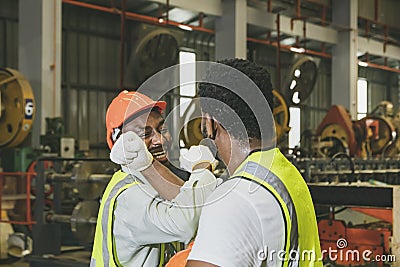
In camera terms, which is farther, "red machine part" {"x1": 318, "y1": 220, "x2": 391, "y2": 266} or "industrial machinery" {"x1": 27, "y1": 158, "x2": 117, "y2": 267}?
"industrial machinery" {"x1": 27, "y1": 158, "x2": 117, "y2": 267}

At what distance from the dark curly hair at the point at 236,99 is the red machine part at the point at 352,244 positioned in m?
2.50

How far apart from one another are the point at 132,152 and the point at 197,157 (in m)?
0.23

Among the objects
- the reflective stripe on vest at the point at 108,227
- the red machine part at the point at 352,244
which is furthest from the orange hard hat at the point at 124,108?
the red machine part at the point at 352,244

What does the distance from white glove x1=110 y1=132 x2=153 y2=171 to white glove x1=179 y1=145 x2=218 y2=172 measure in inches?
6.1

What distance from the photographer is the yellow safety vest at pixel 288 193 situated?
4.67ft

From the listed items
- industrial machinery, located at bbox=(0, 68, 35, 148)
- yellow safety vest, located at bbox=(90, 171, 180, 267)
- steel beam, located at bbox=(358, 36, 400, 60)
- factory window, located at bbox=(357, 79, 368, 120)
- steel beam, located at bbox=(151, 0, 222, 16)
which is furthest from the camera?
factory window, located at bbox=(357, 79, 368, 120)

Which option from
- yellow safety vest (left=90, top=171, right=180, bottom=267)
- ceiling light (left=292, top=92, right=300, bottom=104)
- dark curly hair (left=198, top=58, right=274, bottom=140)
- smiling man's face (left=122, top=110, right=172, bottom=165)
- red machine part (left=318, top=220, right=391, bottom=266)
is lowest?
red machine part (left=318, top=220, right=391, bottom=266)

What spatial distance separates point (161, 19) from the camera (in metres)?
7.86

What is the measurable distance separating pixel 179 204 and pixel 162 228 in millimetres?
88

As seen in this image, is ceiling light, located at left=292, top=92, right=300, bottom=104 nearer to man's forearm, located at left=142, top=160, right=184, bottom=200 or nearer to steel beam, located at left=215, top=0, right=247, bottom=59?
steel beam, located at left=215, top=0, right=247, bottom=59

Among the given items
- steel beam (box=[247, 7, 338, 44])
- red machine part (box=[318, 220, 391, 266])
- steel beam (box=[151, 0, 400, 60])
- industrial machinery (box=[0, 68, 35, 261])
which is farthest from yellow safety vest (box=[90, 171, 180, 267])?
steel beam (box=[247, 7, 338, 44])

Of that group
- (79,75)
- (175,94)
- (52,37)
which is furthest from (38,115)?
(175,94)

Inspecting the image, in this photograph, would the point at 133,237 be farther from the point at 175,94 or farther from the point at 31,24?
the point at 175,94

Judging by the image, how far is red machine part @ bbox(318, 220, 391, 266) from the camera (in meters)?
3.87
